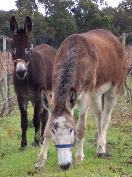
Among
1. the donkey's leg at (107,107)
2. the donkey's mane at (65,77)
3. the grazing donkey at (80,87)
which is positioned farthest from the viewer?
the donkey's leg at (107,107)

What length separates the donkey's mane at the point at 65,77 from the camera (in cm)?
478

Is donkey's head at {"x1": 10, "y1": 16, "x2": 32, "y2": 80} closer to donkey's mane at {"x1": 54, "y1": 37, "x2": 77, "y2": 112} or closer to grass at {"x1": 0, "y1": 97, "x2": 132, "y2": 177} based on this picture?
donkey's mane at {"x1": 54, "y1": 37, "x2": 77, "y2": 112}

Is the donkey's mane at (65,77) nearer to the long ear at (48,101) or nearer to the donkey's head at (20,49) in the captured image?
the long ear at (48,101)

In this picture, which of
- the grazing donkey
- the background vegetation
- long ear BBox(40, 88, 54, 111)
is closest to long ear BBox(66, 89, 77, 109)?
the grazing donkey

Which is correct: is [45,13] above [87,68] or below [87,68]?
above

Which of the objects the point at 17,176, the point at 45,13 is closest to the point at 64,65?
the point at 17,176

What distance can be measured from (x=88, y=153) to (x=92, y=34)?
2326mm

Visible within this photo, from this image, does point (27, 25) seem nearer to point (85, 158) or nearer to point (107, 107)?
point (107, 107)

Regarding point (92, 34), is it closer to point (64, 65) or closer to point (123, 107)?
point (64, 65)

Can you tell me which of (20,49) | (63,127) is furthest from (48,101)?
(20,49)

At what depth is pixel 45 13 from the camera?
37281 mm

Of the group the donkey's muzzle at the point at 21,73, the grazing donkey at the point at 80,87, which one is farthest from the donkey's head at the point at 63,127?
the donkey's muzzle at the point at 21,73

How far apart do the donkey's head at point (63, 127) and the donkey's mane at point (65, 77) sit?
2.6 inches

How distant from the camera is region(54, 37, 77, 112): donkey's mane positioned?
478 cm
